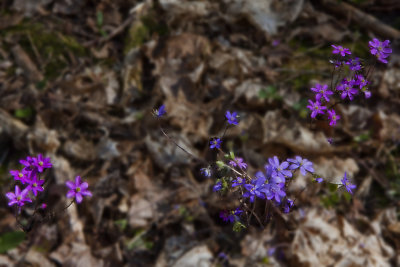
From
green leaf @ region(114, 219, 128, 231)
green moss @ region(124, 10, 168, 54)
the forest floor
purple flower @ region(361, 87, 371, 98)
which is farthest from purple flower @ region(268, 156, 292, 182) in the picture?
green moss @ region(124, 10, 168, 54)

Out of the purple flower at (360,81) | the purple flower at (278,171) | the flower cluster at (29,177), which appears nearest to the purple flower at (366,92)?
the purple flower at (360,81)

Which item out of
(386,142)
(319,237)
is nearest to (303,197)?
(319,237)

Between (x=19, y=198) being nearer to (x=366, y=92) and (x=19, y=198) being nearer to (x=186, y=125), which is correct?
(x=366, y=92)

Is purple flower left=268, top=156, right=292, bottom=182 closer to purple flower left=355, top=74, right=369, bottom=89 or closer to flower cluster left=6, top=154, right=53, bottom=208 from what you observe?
purple flower left=355, top=74, right=369, bottom=89

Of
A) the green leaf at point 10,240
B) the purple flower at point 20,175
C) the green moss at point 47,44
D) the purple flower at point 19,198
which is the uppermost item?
the purple flower at point 20,175

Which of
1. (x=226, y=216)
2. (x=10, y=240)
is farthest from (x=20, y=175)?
(x=10, y=240)

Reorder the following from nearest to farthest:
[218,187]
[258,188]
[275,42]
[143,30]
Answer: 1. [258,188]
2. [218,187]
3. [275,42]
4. [143,30]

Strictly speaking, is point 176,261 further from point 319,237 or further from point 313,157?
point 313,157

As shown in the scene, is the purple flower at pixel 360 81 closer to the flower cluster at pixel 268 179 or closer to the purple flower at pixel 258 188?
the flower cluster at pixel 268 179
